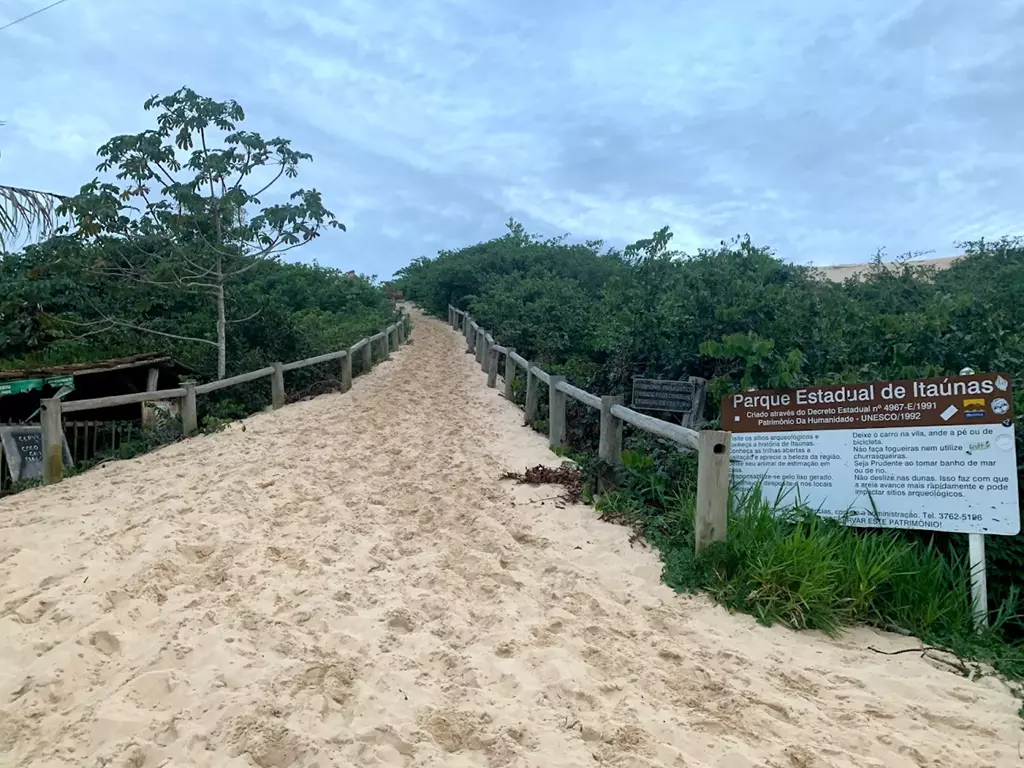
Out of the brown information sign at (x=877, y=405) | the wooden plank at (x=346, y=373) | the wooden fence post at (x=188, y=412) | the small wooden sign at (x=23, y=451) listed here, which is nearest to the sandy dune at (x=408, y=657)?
the brown information sign at (x=877, y=405)

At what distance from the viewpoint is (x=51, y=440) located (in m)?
6.45

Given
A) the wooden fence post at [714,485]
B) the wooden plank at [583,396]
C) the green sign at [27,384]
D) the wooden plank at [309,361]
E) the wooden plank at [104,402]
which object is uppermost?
the wooden plank at [309,361]

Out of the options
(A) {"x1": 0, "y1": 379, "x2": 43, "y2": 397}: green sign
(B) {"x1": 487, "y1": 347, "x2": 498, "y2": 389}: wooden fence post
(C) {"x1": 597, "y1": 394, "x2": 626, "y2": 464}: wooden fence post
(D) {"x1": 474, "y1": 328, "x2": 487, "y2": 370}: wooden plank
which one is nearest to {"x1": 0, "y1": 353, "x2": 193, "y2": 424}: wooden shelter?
(A) {"x1": 0, "y1": 379, "x2": 43, "y2": 397}: green sign

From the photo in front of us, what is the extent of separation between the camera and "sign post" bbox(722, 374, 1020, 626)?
378cm

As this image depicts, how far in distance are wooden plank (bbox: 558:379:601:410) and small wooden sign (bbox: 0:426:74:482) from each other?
17.6ft

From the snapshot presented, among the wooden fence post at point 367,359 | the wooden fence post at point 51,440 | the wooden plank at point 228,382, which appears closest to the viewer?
the wooden fence post at point 51,440

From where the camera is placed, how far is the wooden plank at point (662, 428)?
4.39 metres

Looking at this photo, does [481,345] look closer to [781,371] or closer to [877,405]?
[781,371]

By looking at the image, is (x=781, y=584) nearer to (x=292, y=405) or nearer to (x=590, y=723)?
(x=590, y=723)

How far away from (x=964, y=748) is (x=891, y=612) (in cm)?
116

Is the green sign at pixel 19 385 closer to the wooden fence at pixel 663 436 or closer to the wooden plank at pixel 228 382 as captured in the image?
the wooden plank at pixel 228 382

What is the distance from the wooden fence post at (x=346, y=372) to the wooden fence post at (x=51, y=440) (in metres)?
5.54

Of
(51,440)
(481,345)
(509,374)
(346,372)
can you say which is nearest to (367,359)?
(346,372)

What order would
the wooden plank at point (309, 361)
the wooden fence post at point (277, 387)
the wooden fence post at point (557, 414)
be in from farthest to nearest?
the wooden plank at point (309, 361) → the wooden fence post at point (277, 387) → the wooden fence post at point (557, 414)
